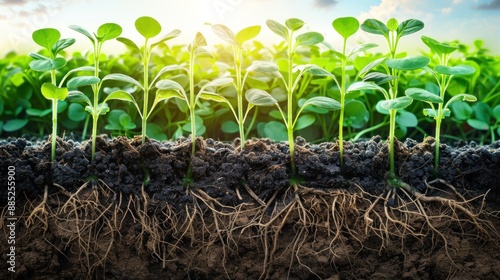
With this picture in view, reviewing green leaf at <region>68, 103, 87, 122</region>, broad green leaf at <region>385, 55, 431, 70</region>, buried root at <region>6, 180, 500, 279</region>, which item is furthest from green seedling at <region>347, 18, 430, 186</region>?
green leaf at <region>68, 103, 87, 122</region>

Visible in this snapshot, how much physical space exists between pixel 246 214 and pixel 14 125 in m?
1.19

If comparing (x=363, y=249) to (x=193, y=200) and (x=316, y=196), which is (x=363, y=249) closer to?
(x=316, y=196)

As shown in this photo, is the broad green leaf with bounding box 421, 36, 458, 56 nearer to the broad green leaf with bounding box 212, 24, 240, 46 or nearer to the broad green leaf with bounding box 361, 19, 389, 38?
the broad green leaf with bounding box 361, 19, 389, 38

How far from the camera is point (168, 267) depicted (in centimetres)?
115

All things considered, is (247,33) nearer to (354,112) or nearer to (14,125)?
(354,112)

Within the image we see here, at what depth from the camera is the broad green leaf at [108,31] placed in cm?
119

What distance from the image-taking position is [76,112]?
184 centimetres

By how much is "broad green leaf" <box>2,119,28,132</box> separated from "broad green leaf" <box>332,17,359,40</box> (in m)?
1.29

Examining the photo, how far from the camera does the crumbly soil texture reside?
1.14 m

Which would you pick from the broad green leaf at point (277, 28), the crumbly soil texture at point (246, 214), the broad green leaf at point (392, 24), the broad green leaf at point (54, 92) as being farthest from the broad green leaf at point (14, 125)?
the broad green leaf at point (392, 24)

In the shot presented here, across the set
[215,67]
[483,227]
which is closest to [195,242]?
[483,227]

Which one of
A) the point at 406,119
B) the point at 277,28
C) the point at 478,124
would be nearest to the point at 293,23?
the point at 277,28

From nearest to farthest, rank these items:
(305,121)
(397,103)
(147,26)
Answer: (397,103) → (147,26) → (305,121)

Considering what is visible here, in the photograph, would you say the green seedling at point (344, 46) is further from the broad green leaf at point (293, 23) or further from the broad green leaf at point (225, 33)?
the broad green leaf at point (225, 33)
